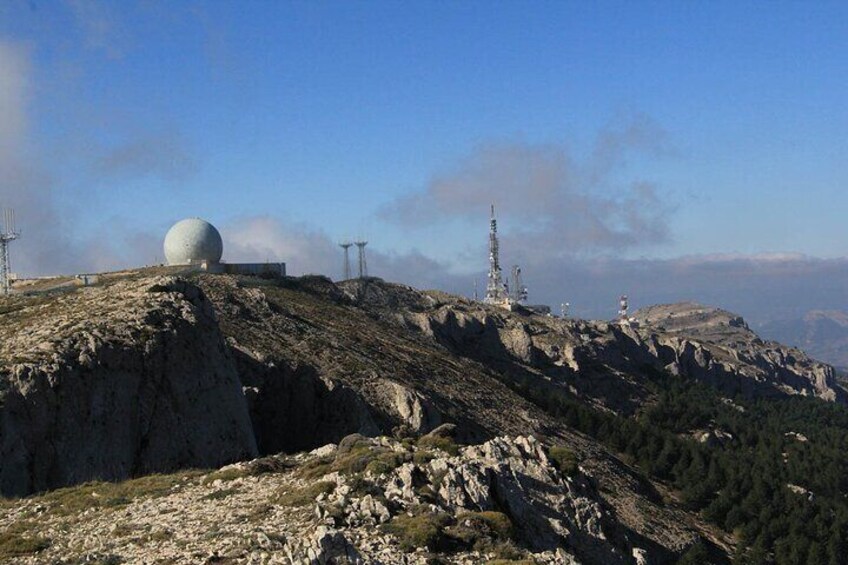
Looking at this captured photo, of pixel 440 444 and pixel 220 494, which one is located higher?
pixel 440 444

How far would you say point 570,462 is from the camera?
30.3 metres

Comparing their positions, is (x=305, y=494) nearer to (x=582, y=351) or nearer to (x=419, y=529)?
(x=419, y=529)

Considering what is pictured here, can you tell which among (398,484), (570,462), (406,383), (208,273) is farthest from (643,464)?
→ (398,484)

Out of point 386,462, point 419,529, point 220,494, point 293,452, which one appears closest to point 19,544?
point 220,494

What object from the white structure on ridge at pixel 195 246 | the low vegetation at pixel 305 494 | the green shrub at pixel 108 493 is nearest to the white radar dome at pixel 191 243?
the white structure on ridge at pixel 195 246

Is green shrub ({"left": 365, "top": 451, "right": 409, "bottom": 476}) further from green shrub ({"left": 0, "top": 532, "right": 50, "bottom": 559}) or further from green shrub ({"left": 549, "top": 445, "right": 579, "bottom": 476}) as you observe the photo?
green shrub ({"left": 0, "top": 532, "right": 50, "bottom": 559})

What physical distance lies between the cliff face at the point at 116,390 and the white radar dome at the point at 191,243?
122ft

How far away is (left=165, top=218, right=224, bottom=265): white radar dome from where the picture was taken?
80562mm

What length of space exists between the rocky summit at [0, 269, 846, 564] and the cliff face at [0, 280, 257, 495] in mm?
83

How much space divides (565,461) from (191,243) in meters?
57.8

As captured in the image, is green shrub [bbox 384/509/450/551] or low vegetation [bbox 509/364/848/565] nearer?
green shrub [bbox 384/509/450/551]

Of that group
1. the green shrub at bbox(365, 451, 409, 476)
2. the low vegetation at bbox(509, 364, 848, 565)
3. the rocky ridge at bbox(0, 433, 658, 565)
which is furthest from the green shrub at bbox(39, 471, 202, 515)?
the low vegetation at bbox(509, 364, 848, 565)

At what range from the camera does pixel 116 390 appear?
114ft

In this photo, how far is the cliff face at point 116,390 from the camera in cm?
3096
